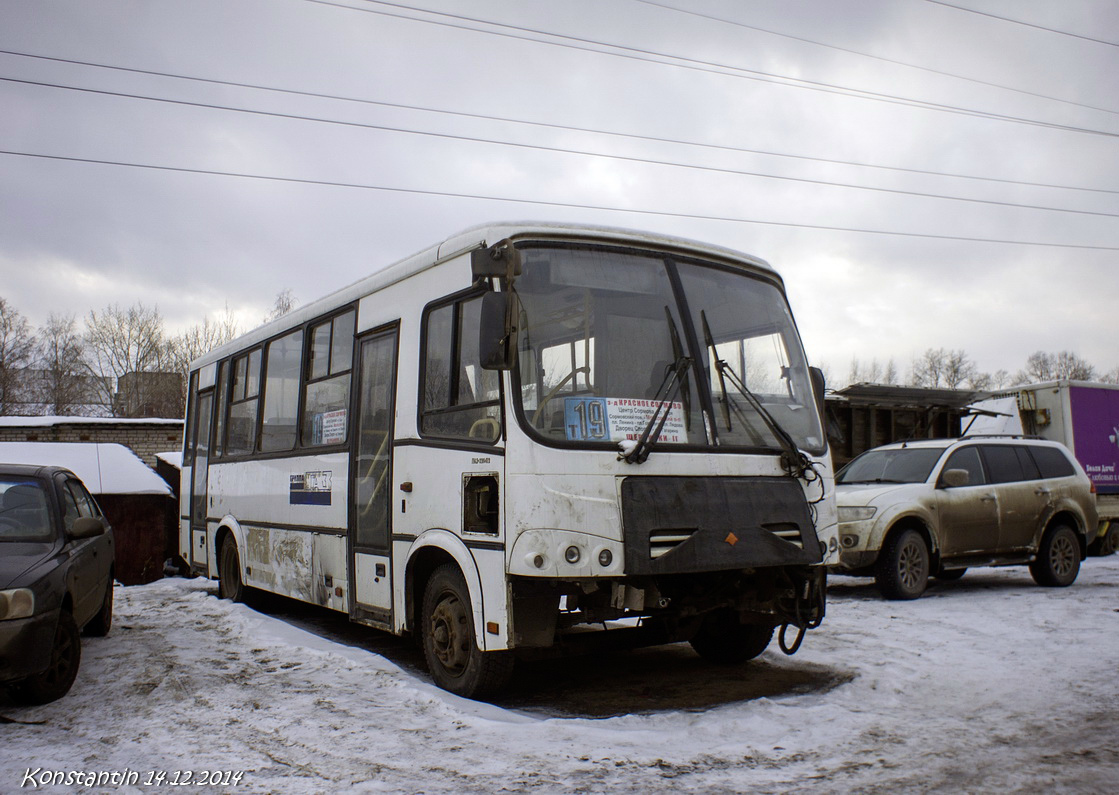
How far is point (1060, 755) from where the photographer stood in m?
4.44

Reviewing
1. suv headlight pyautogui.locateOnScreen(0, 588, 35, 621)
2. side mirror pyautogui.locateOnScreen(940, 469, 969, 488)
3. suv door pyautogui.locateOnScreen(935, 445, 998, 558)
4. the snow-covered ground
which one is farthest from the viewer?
suv door pyautogui.locateOnScreen(935, 445, 998, 558)

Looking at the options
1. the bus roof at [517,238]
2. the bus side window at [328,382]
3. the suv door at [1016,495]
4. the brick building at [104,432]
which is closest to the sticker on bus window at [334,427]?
the bus side window at [328,382]

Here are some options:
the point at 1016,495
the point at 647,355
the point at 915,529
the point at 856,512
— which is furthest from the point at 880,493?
the point at 647,355

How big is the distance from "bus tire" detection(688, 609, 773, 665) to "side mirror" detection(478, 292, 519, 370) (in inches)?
116

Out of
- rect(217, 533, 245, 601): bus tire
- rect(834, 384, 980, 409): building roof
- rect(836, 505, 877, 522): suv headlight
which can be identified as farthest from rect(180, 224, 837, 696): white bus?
rect(834, 384, 980, 409): building roof

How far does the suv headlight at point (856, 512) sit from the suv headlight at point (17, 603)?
7933 millimetres

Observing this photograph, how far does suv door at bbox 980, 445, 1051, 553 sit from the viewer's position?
11266mm

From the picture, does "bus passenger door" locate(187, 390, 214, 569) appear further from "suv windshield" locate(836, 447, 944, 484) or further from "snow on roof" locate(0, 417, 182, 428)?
"snow on roof" locate(0, 417, 182, 428)

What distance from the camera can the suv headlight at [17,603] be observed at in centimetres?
518

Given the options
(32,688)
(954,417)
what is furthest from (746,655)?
(954,417)

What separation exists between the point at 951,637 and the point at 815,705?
3019mm

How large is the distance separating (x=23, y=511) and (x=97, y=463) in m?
8.40

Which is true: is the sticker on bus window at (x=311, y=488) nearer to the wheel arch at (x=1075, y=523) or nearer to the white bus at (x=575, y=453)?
the white bus at (x=575, y=453)

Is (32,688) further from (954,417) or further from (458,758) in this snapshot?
(954,417)
